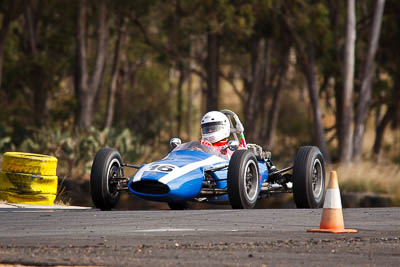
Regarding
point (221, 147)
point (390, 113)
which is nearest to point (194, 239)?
point (221, 147)

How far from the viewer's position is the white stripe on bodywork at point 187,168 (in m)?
13.7

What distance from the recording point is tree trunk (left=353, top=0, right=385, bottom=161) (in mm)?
32094

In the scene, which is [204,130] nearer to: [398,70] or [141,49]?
[398,70]

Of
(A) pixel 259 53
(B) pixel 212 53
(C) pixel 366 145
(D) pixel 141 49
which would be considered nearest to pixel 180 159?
(B) pixel 212 53

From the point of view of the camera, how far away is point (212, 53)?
3925cm

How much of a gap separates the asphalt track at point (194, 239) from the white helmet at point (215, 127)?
2659 mm

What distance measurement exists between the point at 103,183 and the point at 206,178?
1.54m

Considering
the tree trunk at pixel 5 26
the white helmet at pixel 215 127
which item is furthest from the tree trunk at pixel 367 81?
the white helmet at pixel 215 127

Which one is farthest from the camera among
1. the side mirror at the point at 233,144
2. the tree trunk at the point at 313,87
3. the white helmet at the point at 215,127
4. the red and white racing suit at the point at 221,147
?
the tree trunk at the point at 313,87

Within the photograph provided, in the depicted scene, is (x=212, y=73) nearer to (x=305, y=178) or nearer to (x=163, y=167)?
(x=305, y=178)

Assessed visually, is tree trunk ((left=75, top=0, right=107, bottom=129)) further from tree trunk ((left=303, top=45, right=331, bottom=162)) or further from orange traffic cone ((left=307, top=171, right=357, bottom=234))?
orange traffic cone ((left=307, top=171, right=357, bottom=234))

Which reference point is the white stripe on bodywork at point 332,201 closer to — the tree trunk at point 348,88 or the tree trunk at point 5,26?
the tree trunk at point 348,88

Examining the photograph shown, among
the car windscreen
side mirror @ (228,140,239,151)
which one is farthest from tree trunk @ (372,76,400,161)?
the car windscreen

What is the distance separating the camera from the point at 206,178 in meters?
14.5
